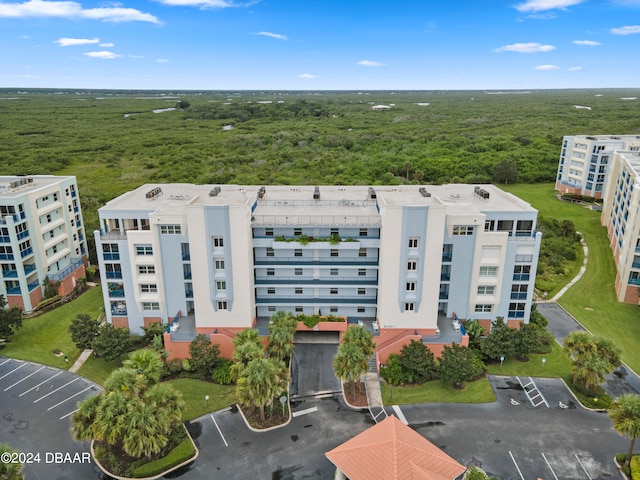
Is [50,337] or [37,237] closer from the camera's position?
[50,337]

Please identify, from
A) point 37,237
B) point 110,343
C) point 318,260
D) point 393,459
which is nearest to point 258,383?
point 393,459

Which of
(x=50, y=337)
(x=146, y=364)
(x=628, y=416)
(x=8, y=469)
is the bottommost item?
(x=50, y=337)

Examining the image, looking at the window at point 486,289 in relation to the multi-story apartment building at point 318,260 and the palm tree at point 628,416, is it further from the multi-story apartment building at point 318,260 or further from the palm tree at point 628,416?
the palm tree at point 628,416

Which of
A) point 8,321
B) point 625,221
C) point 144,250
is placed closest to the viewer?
point 144,250

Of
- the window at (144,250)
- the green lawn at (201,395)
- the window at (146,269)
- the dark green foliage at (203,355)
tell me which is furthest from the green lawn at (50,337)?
the dark green foliage at (203,355)

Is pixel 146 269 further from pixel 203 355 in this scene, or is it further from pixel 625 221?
pixel 625 221

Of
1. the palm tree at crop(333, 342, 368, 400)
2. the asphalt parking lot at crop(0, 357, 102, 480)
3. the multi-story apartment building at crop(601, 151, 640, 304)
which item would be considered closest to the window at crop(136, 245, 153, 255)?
the asphalt parking lot at crop(0, 357, 102, 480)
